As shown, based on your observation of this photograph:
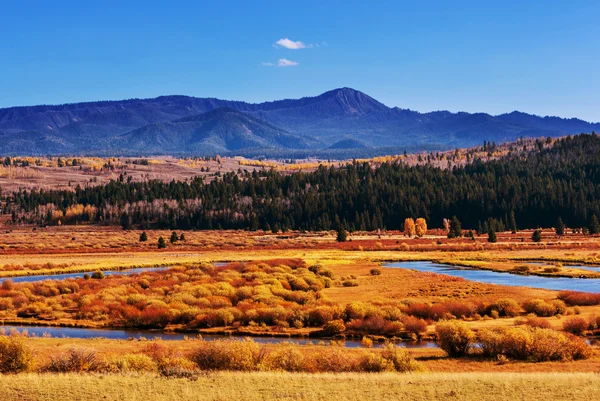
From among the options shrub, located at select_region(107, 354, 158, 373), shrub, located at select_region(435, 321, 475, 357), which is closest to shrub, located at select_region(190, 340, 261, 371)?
shrub, located at select_region(107, 354, 158, 373)

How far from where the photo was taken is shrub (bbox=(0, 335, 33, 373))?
90.7ft

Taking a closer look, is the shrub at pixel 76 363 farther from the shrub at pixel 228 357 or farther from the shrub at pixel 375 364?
the shrub at pixel 375 364

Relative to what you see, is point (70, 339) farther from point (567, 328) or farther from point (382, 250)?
point (382, 250)

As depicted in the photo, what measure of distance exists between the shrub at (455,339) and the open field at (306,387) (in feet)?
21.1

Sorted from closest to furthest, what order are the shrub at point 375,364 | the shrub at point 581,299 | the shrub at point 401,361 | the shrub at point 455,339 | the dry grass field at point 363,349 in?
the dry grass field at point 363,349
the shrub at point 375,364
the shrub at point 401,361
the shrub at point 455,339
the shrub at point 581,299

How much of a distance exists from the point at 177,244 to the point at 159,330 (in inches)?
3518

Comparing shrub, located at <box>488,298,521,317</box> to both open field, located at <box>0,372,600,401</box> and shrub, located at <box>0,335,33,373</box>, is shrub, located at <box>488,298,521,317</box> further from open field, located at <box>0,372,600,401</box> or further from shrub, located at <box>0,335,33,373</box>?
shrub, located at <box>0,335,33,373</box>

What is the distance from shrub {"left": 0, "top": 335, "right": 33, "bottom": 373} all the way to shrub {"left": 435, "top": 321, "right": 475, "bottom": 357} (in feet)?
59.3

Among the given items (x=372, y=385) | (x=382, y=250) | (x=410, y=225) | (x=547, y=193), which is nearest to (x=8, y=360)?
(x=372, y=385)

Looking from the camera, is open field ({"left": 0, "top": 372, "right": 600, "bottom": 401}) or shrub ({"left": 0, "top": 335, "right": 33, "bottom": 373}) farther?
shrub ({"left": 0, "top": 335, "right": 33, "bottom": 373})

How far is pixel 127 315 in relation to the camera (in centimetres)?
4531

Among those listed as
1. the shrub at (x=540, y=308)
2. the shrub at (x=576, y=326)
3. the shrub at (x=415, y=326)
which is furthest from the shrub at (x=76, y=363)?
the shrub at (x=540, y=308)

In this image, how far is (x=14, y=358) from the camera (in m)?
27.7

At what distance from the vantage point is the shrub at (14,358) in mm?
27656
